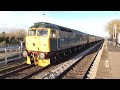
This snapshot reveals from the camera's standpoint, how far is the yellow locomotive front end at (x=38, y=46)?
16141 mm

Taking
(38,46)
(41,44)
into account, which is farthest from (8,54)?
(41,44)

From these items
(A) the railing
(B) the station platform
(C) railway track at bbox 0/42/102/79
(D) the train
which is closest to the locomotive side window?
(D) the train

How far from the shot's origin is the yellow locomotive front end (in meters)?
16.1

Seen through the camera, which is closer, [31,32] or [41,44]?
[41,44]

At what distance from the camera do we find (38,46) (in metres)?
16.5

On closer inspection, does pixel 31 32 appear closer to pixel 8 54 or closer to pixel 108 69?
pixel 8 54

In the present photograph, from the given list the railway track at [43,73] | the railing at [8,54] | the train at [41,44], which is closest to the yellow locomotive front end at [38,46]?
the train at [41,44]

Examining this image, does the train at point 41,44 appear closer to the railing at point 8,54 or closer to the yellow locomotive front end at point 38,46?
the yellow locomotive front end at point 38,46

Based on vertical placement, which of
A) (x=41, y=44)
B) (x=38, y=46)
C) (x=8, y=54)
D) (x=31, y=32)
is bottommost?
(x=8, y=54)

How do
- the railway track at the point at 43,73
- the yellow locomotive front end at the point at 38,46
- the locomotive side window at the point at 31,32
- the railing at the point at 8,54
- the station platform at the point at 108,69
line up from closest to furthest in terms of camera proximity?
1. the railway track at the point at 43,73
2. the station platform at the point at 108,69
3. the yellow locomotive front end at the point at 38,46
4. the railing at the point at 8,54
5. the locomotive side window at the point at 31,32

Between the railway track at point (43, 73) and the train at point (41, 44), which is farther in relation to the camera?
the train at point (41, 44)
